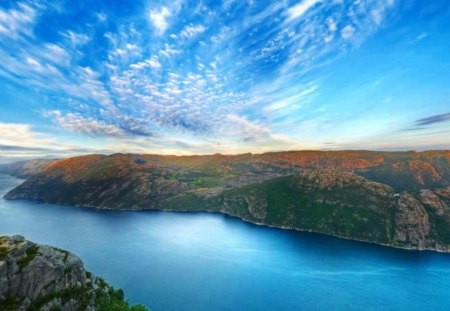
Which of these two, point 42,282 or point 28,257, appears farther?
point 28,257

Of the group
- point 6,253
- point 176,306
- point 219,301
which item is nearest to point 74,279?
point 6,253

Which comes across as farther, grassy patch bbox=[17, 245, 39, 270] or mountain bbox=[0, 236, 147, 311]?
grassy patch bbox=[17, 245, 39, 270]

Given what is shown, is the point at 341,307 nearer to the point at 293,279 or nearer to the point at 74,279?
the point at 293,279

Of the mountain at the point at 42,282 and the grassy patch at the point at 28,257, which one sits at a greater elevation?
the grassy patch at the point at 28,257

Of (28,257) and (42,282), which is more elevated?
(28,257)

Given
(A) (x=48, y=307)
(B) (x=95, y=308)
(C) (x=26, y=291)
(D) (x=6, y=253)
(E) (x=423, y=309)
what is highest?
(D) (x=6, y=253)

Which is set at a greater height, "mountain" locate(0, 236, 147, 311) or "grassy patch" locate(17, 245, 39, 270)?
"grassy patch" locate(17, 245, 39, 270)

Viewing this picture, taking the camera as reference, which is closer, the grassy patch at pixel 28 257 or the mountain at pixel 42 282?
the mountain at pixel 42 282

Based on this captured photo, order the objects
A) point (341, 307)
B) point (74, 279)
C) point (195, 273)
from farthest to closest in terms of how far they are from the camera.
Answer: point (195, 273) → point (341, 307) → point (74, 279)
